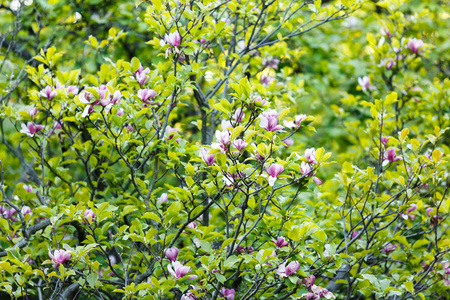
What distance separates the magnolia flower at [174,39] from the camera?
235 centimetres

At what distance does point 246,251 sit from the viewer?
8.32ft

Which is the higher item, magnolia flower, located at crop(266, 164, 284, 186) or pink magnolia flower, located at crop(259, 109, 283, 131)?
pink magnolia flower, located at crop(259, 109, 283, 131)

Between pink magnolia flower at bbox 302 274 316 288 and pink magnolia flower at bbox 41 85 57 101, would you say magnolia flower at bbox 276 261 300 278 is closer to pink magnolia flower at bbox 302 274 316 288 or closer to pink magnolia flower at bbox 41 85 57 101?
pink magnolia flower at bbox 302 274 316 288

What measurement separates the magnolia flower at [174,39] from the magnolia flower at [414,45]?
8.20 feet

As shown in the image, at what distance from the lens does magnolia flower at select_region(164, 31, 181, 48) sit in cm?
235

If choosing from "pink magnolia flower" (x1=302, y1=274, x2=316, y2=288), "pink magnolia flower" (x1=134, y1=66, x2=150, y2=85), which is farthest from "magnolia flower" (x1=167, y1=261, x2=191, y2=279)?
"pink magnolia flower" (x1=134, y1=66, x2=150, y2=85)

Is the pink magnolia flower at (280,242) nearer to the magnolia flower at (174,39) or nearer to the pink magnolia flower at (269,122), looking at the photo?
the pink magnolia flower at (269,122)

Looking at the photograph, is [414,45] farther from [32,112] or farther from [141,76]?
[32,112]

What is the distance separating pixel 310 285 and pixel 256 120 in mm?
914

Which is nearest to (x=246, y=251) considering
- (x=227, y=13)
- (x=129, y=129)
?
(x=129, y=129)

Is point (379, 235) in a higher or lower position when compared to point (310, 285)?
higher

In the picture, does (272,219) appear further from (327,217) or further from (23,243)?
(23,243)

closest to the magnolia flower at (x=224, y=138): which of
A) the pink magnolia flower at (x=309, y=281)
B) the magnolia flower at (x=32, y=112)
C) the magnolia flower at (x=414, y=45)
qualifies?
the pink magnolia flower at (x=309, y=281)

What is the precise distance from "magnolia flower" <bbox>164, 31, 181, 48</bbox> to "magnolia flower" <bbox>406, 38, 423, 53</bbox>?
2.50 meters
